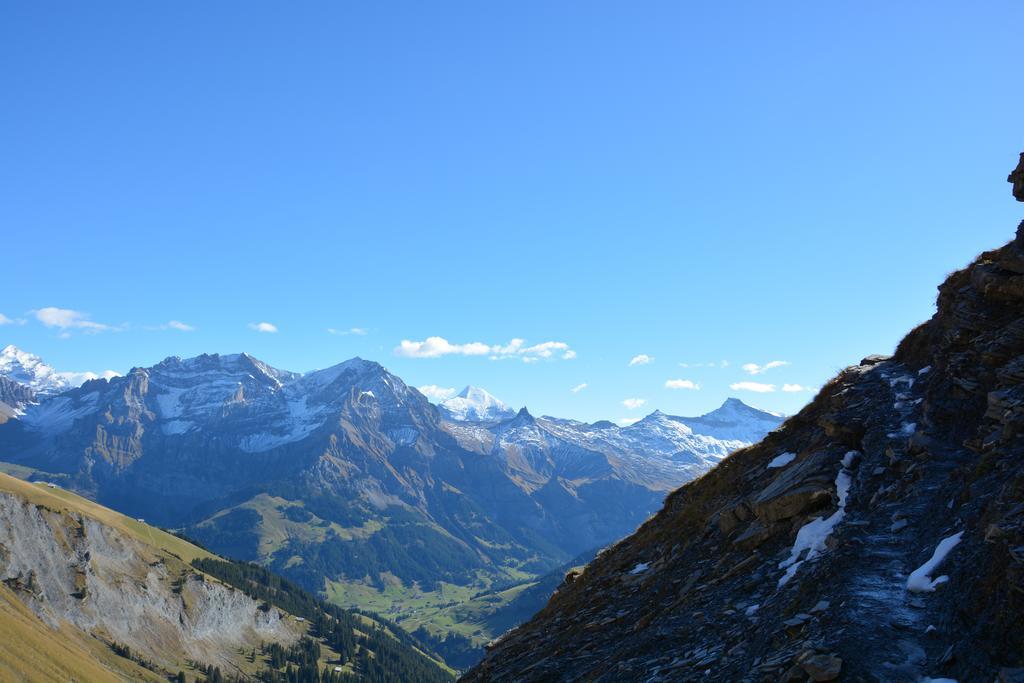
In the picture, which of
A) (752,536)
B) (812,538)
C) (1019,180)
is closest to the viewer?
(812,538)

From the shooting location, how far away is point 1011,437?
17141mm

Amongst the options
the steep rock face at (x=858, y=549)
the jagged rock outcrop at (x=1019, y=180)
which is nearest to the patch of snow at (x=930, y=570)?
the steep rock face at (x=858, y=549)

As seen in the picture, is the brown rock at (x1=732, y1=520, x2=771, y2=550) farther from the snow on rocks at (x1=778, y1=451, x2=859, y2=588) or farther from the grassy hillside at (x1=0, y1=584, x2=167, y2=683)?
the grassy hillside at (x1=0, y1=584, x2=167, y2=683)

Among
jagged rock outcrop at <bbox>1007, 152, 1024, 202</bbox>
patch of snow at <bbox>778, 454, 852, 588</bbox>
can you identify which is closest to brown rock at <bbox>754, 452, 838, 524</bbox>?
patch of snow at <bbox>778, 454, 852, 588</bbox>

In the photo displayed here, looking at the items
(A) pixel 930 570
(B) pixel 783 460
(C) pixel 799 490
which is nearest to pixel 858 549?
(A) pixel 930 570

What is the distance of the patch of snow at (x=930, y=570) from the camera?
14695 millimetres

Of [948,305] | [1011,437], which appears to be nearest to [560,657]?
[1011,437]

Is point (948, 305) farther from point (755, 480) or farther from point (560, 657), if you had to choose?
point (560, 657)

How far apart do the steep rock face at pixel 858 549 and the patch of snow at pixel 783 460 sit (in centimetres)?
22

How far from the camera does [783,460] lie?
27.4 metres

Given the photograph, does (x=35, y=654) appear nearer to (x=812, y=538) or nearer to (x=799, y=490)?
(x=799, y=490)

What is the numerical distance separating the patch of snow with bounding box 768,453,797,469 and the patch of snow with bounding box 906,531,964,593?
36.2ft

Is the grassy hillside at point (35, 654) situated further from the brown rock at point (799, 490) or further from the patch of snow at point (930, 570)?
the patch of snow at point (930, 570)

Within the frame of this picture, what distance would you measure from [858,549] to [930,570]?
251cm
